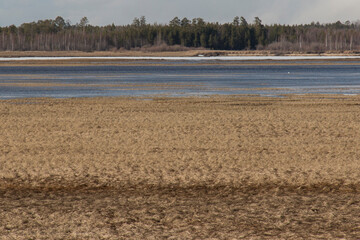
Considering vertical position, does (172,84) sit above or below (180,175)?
above

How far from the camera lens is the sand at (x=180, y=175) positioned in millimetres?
9383

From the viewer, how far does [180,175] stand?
1282 cm

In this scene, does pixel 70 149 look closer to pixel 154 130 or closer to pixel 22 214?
pixel 154 130

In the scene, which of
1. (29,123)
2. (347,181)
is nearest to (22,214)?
(347,181)

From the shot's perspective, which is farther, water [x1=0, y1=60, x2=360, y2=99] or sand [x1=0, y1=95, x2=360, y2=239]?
water [x1=0, y1=60, x2=360, y2=99]

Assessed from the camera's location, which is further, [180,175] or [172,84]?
[172,84]

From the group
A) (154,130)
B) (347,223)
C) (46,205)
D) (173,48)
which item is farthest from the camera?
(173,48)

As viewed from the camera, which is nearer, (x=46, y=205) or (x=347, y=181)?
(x=46, y=205)

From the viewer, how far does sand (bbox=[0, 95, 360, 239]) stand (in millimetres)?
9383

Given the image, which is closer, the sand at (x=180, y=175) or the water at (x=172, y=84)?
the sand at (x=180, y=175)

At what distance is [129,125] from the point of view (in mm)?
19922

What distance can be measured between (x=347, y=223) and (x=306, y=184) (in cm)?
279

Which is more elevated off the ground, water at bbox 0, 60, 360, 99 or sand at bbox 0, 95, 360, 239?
water at bbox 0, 60, 360, 99

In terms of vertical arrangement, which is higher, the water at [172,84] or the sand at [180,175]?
the water at [172,84]
